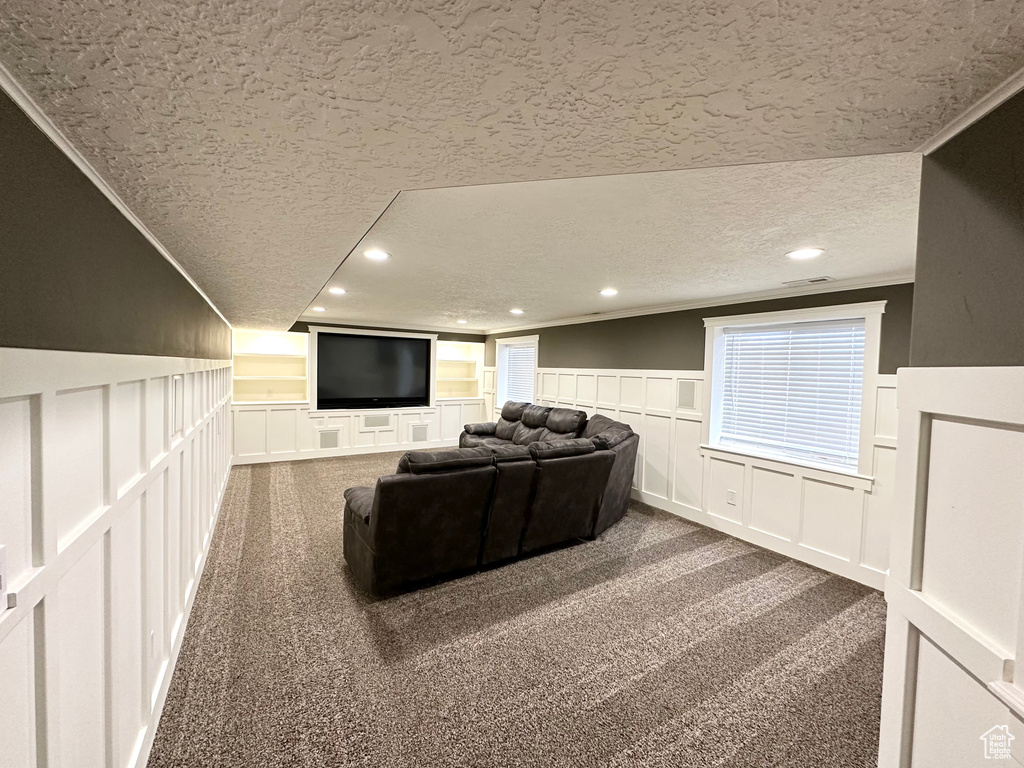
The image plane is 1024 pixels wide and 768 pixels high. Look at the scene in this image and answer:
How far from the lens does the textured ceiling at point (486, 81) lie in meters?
0.52

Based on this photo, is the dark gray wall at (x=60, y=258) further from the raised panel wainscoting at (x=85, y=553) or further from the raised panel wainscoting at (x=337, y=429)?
the raised panel wainscoting at (x=337, y=429)

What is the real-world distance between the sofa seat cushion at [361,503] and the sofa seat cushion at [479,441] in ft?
10.4

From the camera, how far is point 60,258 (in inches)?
33.6

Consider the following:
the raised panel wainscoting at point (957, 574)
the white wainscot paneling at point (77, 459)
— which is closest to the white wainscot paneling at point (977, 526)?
the raised panel wainscoting at point (957, 574)

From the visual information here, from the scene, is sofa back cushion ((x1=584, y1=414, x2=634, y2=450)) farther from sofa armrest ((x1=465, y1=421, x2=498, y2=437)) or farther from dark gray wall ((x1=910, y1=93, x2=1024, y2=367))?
dark gray wall ((x1=910, y1=93, x2=1024, y2=367))

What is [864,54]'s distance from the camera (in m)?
0.58

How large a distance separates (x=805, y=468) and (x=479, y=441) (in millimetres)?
4204

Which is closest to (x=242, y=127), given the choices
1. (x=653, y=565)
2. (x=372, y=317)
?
(x=653, y=565)

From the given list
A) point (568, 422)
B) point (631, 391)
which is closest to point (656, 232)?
point (631, 391)

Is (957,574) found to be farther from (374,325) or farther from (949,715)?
(374,325)

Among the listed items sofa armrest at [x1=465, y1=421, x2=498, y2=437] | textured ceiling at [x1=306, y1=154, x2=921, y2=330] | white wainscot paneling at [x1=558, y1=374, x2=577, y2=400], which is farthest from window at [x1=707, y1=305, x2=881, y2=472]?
sofa armrest at [x1=465, y1=421, x2=498, y2=437]

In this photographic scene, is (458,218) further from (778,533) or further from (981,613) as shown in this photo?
(778,533)

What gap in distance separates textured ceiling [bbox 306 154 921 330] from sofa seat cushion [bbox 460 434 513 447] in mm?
3076

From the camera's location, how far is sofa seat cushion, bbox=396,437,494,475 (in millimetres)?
A: 2656
